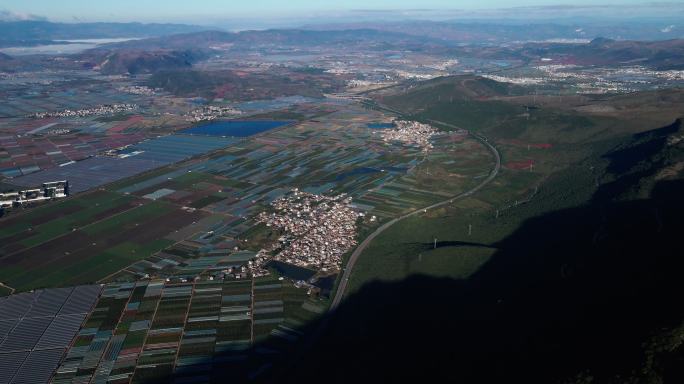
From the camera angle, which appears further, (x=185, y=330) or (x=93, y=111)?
(x=93, y=111)

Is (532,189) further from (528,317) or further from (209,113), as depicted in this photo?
(209,113)

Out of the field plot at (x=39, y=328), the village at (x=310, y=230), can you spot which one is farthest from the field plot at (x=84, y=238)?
the village at (x=310, y=230)

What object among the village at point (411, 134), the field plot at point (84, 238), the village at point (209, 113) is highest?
the village at point (209, 113)

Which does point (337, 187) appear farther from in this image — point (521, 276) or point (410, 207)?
point (521, 276)

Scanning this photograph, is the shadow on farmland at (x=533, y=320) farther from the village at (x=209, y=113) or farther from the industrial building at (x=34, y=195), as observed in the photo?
the village at (x=209, y=113)

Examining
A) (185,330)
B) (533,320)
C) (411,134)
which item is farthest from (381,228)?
(411,134)

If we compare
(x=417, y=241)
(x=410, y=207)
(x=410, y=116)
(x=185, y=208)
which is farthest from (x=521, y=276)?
(x=410, y=116)

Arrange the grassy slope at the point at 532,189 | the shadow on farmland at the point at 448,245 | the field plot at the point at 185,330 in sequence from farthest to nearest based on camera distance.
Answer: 1. the shadow on farmland at the point at 448,245
2. the grassy slope at the point at 532,189
3. the field plot at the point at 185,330
